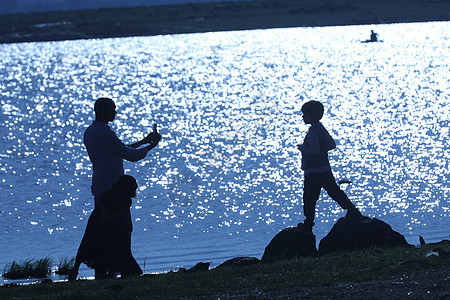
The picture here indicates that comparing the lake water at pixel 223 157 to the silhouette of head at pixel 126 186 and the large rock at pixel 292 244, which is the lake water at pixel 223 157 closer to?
the large rock at pixel 292 244

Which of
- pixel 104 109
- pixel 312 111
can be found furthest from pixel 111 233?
pixel 312 111

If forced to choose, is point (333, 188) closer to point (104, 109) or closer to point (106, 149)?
point (106, 149)

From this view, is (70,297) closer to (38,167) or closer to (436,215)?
(436,215)

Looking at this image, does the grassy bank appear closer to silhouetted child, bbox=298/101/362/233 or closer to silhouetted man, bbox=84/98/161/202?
silhouetted man, bbox=84/98/161/202

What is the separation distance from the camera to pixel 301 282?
9375 millimetres

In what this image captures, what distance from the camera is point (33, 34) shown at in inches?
4656

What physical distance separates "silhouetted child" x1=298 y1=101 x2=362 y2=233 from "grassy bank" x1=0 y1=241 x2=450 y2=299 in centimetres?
142

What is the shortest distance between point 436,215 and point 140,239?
5078mm

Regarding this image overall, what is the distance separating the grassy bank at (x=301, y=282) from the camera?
8.84 m

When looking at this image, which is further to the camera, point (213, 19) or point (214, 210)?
point (213, 19)

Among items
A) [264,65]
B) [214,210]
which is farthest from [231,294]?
[264,65]

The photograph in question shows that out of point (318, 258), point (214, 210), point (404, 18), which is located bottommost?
point (318, 258)

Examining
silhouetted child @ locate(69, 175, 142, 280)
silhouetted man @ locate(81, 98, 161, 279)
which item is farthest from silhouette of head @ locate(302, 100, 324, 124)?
silhouetted child @ locate(69, 175, 142, 280)

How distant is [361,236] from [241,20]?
11311 centimetres
